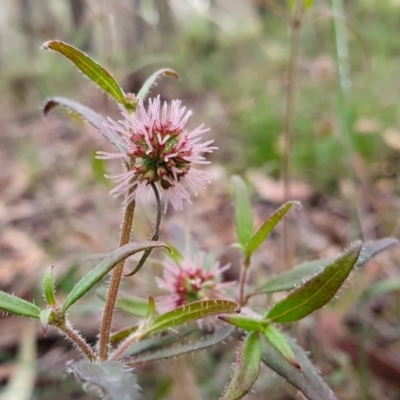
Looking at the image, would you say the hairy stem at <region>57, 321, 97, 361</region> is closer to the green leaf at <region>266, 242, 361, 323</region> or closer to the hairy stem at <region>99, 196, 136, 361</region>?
the hairy stem at <region>99, 196, 136, 361</region>

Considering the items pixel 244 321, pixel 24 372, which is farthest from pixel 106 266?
pixel 24 372

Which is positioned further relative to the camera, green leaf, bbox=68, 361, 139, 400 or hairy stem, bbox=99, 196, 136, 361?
hairy stem, bbox=99, 196, 136, 361

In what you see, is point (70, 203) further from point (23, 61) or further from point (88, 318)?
point (23, 61)

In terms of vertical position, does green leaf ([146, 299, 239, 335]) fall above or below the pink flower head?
below

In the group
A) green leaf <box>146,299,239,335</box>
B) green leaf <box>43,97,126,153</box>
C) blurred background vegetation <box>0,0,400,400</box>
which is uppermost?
blurred background vegetation <box>0,0,400,400</box>

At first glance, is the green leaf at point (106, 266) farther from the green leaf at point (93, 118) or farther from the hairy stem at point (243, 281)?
the hairy stem at point (243, 281)

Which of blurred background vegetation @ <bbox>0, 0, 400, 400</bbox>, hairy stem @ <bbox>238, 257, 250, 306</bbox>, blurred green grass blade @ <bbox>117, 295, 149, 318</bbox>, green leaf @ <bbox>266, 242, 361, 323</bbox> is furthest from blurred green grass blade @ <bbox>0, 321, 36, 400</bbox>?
green leaf @ <bbox>266, 242, 361, 323</bbox>

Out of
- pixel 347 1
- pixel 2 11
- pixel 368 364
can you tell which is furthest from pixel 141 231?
pixel 2 11
